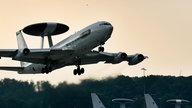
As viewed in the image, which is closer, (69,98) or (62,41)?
(62,41)

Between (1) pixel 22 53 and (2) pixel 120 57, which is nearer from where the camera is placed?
(1) pixel 22 53

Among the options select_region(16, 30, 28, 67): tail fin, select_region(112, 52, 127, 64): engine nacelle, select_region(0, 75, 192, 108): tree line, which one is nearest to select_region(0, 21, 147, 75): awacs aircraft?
select_region(112, 52, 127, 64): engine nacelle

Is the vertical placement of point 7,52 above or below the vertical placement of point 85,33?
below

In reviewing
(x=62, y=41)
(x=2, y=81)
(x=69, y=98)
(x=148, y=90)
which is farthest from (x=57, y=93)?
(x=148, y=90)

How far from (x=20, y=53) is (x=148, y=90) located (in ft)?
325

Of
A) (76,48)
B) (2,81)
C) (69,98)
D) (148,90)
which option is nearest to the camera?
(76,48)

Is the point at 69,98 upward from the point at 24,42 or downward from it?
downward

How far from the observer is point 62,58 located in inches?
3947

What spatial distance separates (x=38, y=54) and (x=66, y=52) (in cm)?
451

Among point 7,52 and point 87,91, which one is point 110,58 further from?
point 87,91

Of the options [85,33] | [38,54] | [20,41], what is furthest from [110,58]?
[20,41]

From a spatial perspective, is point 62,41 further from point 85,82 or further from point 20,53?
point 85,82

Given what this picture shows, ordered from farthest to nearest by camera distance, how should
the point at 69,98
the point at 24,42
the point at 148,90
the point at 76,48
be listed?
the point at 148,90 < the point at 69,98 < the point at 24,42 < the point at 76,48

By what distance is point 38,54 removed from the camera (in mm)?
100938
